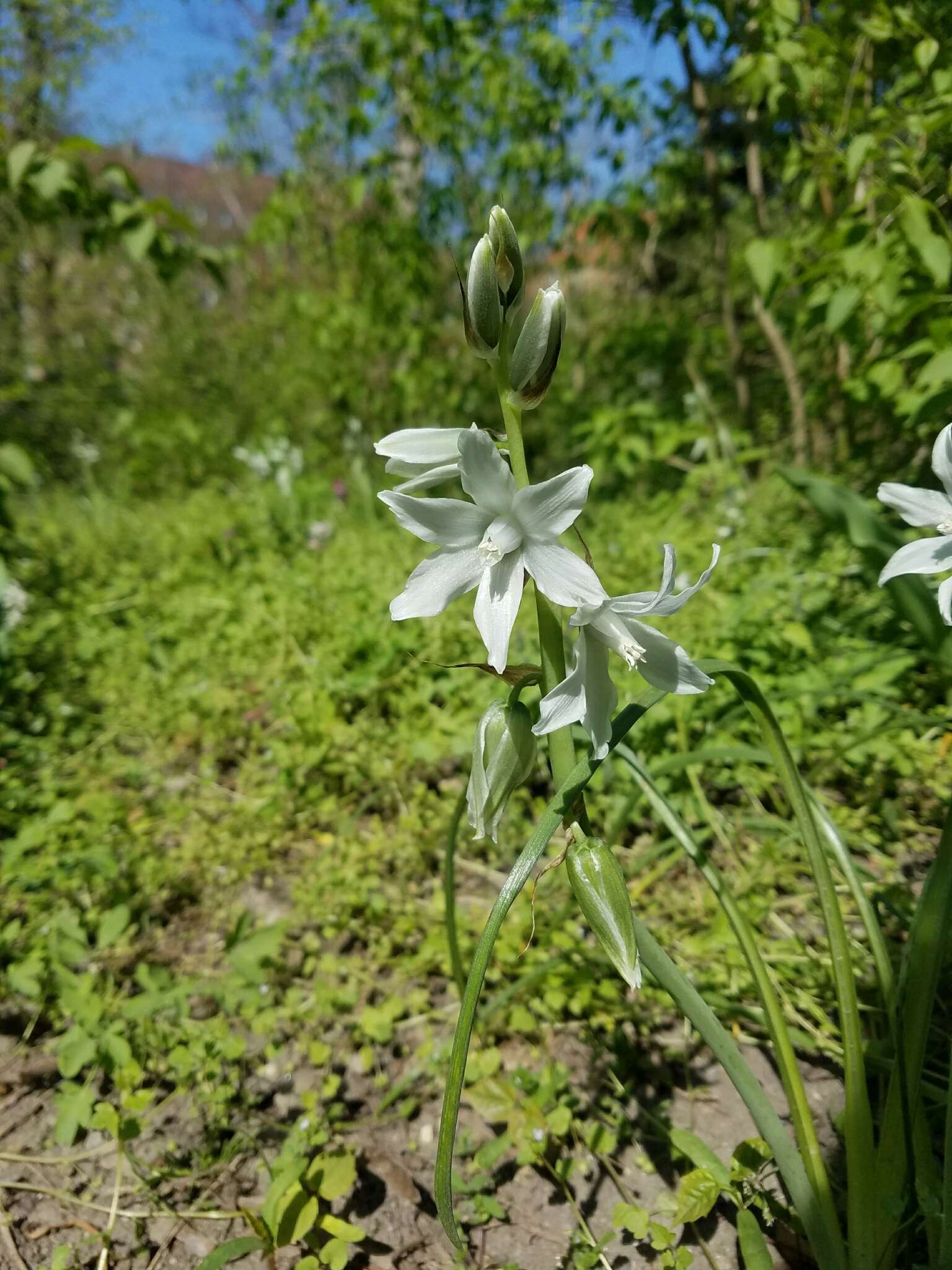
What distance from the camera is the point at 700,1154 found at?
1.24 meters

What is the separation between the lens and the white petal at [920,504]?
1068mm

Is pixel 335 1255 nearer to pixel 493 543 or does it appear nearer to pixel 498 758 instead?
pixel 498 758

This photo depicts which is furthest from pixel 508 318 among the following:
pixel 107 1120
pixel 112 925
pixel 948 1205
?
pixel 112 925

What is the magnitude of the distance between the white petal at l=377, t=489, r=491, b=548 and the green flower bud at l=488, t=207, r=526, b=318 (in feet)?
0.81

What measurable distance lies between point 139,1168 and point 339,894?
669 mm

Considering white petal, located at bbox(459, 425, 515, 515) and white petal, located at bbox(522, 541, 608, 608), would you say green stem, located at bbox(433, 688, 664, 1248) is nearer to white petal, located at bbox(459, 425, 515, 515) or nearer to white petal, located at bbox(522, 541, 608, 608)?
white petal, located at bbox(522, 541, 608, 608)

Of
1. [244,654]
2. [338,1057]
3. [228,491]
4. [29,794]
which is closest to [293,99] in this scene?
[228,491]

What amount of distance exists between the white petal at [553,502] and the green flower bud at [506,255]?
24 cm

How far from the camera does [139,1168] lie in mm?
1411

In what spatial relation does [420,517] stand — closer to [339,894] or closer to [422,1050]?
[422,1050]

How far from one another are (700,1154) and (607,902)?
2.20ft

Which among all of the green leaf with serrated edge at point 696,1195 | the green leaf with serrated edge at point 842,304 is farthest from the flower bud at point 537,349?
the green leaf with serrated edge at point 842,304

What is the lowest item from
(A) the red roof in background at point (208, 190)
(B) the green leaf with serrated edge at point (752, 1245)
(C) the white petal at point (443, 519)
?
(B) the green leaf with serrated edge at point (752, 1245)

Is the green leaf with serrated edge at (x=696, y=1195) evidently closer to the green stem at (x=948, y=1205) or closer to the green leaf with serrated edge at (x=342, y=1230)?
the green stem at (x=948, y=1205)
